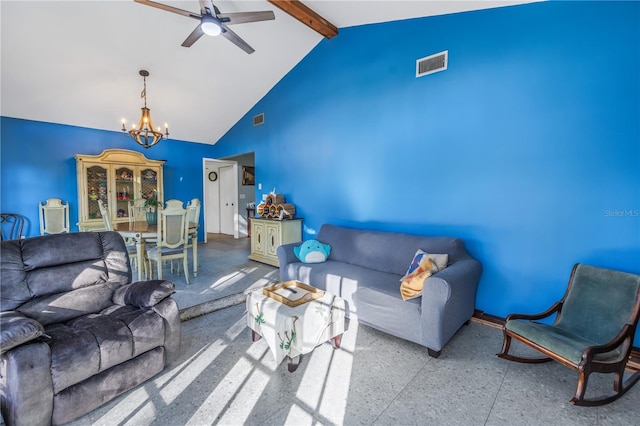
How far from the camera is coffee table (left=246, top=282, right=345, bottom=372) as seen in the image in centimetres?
191

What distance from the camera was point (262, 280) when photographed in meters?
3.84

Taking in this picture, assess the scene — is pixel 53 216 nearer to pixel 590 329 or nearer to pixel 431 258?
pixel 431 258

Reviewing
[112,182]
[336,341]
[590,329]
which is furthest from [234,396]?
[112,182]

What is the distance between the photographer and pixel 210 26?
99.3 inches

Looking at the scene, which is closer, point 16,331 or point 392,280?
point 16,331

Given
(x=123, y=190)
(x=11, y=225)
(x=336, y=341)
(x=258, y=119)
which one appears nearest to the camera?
(x=336, y=341)

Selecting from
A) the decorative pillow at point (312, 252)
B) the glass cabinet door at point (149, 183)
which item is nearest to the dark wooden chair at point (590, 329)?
the decorative pillow at point (312, 252)

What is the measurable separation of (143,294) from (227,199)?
5.87m

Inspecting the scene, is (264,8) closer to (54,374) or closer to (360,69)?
(360,69)

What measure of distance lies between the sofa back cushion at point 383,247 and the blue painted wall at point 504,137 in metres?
0.32

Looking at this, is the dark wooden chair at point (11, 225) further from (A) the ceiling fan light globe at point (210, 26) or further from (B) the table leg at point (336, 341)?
(B) the table leg at point (336, 341)

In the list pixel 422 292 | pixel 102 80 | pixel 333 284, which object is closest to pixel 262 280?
pixel 333 284

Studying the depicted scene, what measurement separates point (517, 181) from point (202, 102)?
16.8ft

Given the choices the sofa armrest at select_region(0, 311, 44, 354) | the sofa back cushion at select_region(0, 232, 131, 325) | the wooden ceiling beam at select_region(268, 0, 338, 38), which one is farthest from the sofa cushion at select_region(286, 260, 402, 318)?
the wooden ceiling beam at select_region(268, 0, 338, 38)
